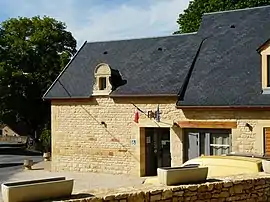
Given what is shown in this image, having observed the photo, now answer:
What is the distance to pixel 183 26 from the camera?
3809 centimetres

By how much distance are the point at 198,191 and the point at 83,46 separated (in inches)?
844

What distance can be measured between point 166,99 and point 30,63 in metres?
27.2

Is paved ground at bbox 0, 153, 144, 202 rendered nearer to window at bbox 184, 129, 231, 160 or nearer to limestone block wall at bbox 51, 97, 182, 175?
limestone block wall at bbox 51, 97, 182, 175

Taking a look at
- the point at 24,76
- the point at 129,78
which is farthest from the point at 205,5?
the point at 24,76

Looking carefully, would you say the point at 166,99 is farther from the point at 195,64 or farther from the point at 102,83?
the point at 102,83

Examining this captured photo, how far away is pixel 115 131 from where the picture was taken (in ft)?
79.0

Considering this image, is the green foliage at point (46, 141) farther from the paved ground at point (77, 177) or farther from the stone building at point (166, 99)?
the stone building at point (166, 99)

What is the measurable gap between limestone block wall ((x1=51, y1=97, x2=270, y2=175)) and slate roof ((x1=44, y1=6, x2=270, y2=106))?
0.50m

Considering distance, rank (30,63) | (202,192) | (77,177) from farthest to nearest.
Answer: (30,63) < (77,177) < (202,192)

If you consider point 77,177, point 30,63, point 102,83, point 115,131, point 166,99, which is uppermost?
point 30,63

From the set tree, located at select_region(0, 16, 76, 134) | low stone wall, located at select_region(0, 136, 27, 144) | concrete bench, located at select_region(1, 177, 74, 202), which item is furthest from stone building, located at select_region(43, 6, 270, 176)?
low stone wall, located at select_region(0, 136, 27, 144)

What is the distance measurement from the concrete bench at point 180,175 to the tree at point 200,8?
27.5 meters

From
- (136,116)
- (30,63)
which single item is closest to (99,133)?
(136,116)

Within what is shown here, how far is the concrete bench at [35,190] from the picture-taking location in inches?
251
